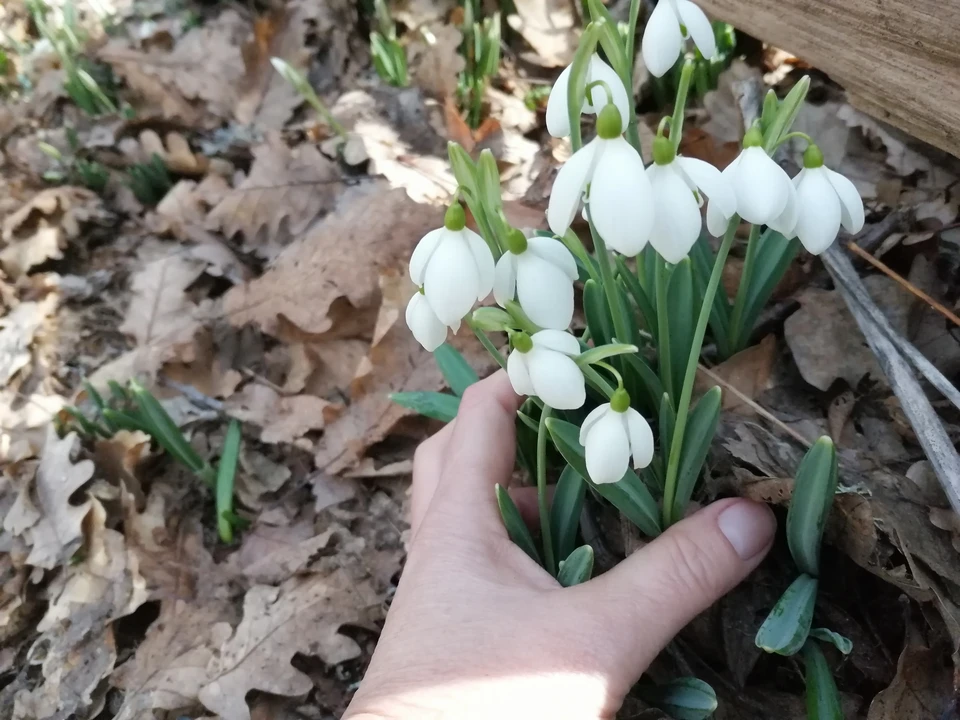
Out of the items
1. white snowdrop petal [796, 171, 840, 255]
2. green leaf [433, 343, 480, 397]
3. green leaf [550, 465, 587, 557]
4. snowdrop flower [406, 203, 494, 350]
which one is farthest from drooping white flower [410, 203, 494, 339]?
green leaf [433, 343, 480, 397]

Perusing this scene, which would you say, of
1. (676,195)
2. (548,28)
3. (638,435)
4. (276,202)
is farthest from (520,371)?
(548,28)

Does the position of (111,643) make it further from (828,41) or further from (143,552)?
(828,41)

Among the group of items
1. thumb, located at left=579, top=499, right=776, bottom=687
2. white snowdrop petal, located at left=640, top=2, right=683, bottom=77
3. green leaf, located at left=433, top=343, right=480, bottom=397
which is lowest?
green leaf, located at left=433, top=343, right=480, bottom=397

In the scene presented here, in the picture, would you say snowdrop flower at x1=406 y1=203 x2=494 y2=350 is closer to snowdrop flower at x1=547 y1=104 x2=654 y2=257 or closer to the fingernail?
snowdrop flower at x1=547 y1=104 x2=654 y2=257

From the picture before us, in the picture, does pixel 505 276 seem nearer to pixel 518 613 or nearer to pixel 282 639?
pixel 518 613

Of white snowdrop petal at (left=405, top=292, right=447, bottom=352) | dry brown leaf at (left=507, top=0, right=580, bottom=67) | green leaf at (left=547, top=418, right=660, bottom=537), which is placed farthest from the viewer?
dry brown leaf at (left=507, top=0, right=580, bottom=67)

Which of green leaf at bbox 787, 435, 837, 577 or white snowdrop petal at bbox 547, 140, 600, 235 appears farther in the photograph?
green leaf at bbox 787, 435, 837, 577

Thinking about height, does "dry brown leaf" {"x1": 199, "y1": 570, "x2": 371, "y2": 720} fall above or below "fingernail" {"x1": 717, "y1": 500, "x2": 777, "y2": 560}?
below
